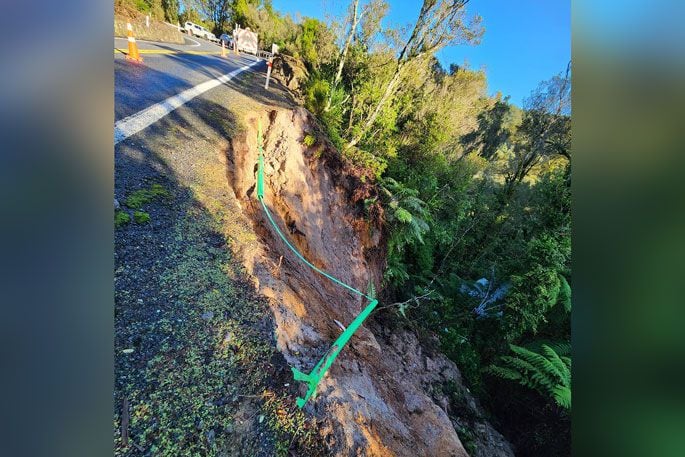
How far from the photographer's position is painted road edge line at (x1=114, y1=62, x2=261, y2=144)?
14.2ft

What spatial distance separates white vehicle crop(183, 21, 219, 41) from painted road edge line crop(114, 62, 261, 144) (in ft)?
43.2

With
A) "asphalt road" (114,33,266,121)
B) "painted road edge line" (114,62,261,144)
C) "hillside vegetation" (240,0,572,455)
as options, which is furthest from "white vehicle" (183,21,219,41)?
"painted road edge line" (114,62,261,144)

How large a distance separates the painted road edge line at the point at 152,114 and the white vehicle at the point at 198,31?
1316cm

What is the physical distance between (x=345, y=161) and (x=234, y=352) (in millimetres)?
6782

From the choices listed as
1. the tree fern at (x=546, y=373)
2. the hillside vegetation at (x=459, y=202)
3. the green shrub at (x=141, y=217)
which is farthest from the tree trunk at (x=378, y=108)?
the tree fern at (x=546, y=373)

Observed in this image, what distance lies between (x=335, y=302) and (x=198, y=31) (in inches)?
826

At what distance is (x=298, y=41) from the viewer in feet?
34.4

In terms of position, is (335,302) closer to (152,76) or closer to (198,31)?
(152,76)

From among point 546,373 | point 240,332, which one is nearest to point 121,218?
point 240,332

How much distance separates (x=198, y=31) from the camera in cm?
1778

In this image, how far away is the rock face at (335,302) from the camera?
280 cm

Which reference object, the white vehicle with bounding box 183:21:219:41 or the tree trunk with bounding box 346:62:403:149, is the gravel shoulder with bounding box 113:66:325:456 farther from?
the white vehicle with bounding box 183:21:219:41
